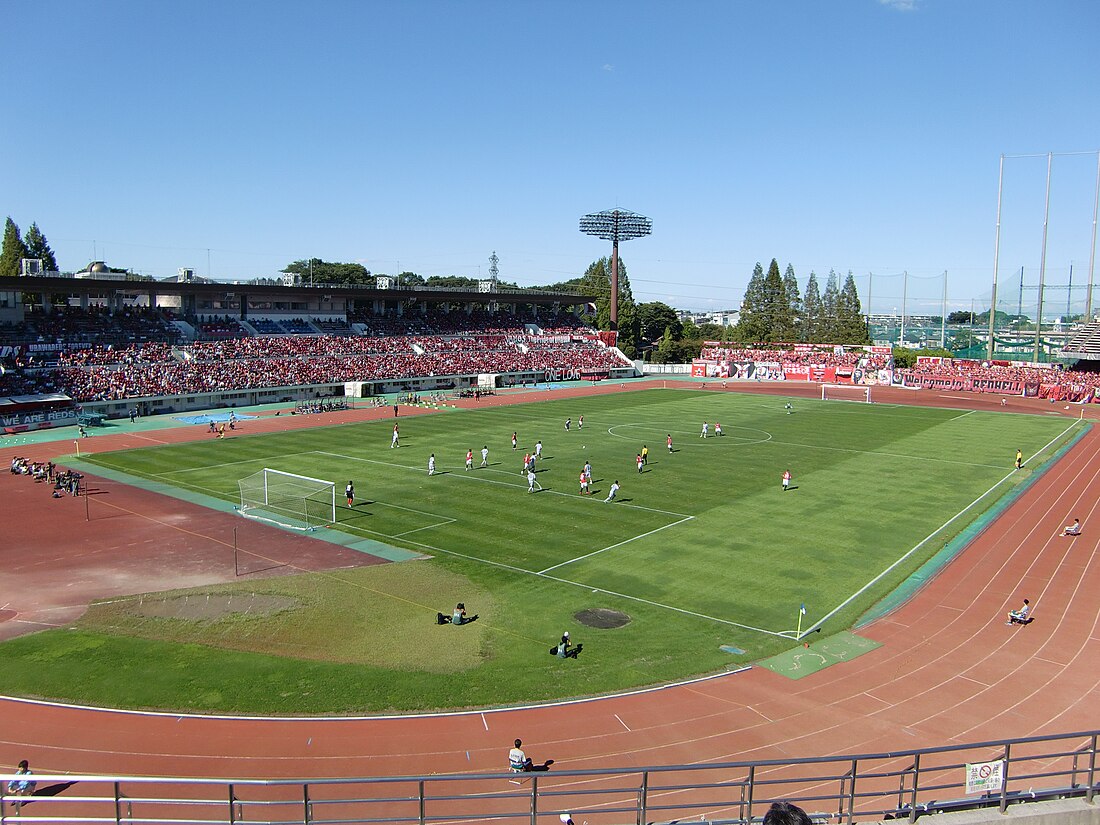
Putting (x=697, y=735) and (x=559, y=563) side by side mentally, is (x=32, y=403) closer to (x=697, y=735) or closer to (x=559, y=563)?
(x=559, y=563)

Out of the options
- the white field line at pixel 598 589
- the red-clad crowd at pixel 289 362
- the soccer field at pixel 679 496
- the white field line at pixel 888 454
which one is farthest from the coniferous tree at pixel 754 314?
the white field line at pixel 598 589

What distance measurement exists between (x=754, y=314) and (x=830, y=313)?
13.7 m

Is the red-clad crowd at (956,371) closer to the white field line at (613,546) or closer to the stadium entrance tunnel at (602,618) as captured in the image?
the white field line at (613,546)

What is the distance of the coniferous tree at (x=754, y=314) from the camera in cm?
14288

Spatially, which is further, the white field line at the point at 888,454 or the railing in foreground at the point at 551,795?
the white field line at the point at 888,454

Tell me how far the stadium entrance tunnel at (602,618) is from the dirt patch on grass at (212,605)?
872 centimetres

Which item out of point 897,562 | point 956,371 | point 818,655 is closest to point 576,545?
→ point 818,655

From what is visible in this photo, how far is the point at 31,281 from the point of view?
6888cm

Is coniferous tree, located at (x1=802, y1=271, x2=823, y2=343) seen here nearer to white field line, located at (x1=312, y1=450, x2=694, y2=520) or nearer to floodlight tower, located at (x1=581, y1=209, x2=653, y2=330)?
floodlight tower, located at (x1=581, y1=209, x2=653, y2=330)

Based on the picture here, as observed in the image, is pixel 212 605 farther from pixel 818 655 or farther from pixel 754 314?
pixel 754 314

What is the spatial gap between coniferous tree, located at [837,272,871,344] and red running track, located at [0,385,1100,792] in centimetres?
12408

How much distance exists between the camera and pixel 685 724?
17406mm

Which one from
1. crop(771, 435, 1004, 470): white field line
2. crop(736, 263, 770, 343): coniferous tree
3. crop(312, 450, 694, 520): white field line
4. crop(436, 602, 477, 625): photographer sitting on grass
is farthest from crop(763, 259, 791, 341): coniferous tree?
crop(436, 602, 477, 625): photographer sitting on grass

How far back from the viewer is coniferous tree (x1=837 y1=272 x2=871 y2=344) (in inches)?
5468
